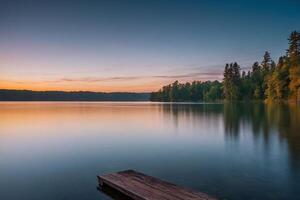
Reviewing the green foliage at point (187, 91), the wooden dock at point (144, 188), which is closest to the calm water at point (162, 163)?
the wooden dock at point (144, 188)

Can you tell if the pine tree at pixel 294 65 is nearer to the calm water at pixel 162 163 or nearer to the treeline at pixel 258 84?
the treeline at pixel 258 84

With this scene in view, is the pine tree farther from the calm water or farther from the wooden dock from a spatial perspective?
the wooden dock

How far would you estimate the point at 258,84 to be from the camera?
104062 mm

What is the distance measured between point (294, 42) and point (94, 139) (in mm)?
77538

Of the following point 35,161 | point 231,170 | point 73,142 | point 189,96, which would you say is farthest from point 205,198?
point 189,96

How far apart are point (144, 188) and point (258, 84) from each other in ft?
348

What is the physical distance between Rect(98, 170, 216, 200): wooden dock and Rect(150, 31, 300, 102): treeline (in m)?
72.1

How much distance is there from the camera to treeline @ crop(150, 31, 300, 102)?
76.1 meters

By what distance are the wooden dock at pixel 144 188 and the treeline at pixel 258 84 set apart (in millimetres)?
72054

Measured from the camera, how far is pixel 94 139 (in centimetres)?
2055

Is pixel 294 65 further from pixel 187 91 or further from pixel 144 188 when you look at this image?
pixel 187 91

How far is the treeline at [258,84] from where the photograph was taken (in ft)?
250

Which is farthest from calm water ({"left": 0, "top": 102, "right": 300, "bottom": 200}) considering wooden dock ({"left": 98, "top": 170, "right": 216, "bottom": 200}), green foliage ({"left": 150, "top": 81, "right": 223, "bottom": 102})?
green foliage ({"left": 150, "top": 81, "right": 223, "bottom": 102})

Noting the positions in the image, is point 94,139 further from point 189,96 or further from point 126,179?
point 189,96
